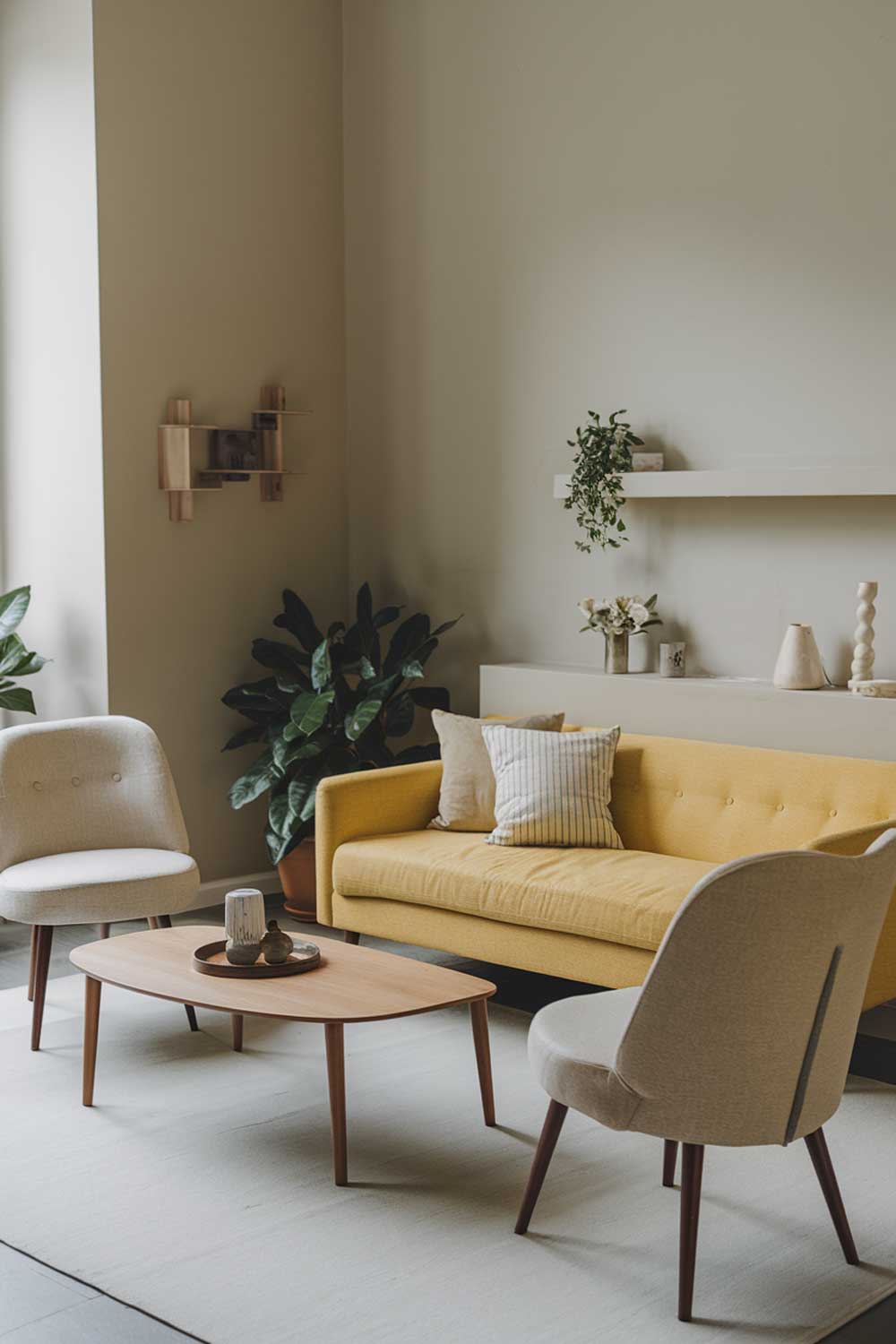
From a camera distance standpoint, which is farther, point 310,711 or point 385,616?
point 385,616

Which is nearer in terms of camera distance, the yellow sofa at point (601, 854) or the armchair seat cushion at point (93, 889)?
the yellow sofa at point (601, 854)

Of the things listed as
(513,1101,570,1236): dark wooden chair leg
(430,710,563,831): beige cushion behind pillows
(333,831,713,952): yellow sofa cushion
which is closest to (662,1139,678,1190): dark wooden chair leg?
(513,1101,570,1236): dark wooden chair leg

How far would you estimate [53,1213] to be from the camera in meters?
3.11

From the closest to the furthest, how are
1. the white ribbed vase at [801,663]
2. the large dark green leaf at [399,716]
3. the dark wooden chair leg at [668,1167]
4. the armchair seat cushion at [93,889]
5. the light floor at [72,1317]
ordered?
the light floor at [72,1317] → the dark wooden chair leg at [668,1167] → the armchair seat cushion at [93,889] → the white ribbed vase at [801,663] → the large dark green leaf at [399,716]

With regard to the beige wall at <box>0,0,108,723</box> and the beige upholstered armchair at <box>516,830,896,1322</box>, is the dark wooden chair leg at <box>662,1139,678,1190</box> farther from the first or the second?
the beige wall at <box>0,0,108,723</box>

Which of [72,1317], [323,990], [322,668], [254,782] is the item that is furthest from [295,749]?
[72,1317]

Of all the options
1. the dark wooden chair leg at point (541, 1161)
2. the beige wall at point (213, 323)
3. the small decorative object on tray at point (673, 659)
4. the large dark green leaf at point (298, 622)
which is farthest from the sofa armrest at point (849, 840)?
the beige wall at point (213, 323)

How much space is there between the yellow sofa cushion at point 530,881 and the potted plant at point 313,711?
25.0 inches

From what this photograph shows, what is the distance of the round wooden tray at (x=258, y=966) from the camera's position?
3.54 metres

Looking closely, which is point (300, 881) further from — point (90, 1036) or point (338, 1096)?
point (338, 1096)

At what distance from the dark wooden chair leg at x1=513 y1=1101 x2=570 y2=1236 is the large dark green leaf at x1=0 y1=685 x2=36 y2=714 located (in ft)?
9.32

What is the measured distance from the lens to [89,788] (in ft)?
15.3

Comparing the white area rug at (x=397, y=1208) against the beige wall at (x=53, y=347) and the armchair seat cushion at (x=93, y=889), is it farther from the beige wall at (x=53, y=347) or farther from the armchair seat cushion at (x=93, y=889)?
the beige wall at (x=53, y=347)

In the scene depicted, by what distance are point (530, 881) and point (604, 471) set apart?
1.58 metres
